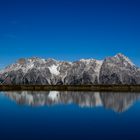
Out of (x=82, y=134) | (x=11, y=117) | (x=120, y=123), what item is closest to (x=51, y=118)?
(x=11, y=117)

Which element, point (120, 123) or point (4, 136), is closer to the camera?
point (4, 136)

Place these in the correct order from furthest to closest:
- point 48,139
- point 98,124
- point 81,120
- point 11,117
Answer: point 11,117 → point 81,120 → point 98,124 → point 48,139

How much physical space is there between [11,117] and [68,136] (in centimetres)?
1530

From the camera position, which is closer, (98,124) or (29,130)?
(29,130)

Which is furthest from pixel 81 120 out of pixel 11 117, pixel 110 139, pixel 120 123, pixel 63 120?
pixel 110 139

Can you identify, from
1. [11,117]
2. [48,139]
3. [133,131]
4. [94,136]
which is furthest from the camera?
[11,117]

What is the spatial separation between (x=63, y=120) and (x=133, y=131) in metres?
10.5

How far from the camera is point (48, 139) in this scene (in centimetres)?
2622

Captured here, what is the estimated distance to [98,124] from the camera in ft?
116

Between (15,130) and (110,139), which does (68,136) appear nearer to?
(110,139)

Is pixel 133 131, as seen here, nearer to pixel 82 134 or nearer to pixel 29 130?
pixel 82 134

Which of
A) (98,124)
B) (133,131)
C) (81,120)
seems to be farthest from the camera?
(81,120)

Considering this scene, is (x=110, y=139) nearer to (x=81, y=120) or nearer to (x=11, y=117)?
(x=81, y=120)

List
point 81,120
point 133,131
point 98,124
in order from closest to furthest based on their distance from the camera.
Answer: point 133,131
point 98,124
point 81,120
